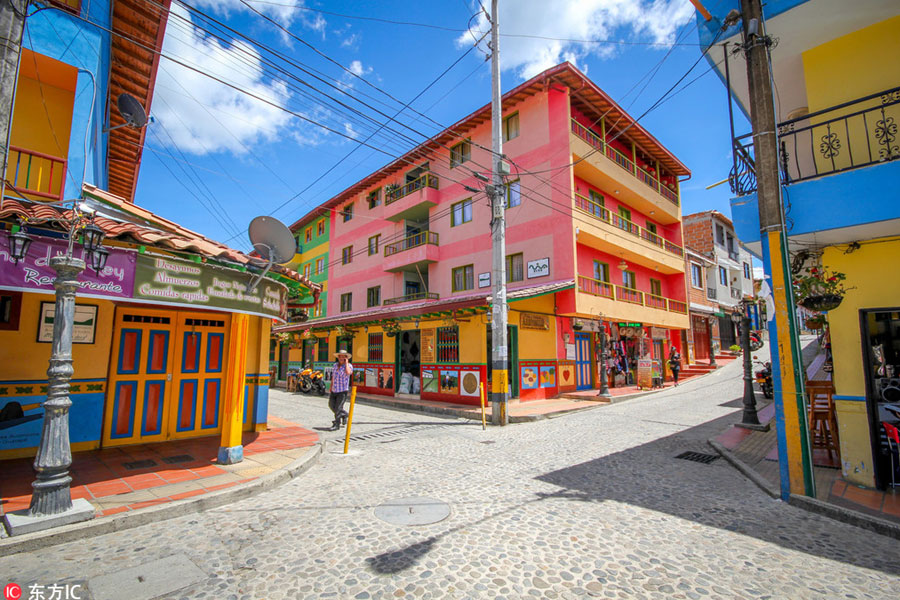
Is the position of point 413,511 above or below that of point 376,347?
below

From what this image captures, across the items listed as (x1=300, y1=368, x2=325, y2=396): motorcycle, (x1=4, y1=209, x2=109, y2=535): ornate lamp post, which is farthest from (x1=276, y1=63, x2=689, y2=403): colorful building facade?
(x1=4, y1=209, x2=109, y2=535): ornate lamp post

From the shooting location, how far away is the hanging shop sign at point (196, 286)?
562 cm

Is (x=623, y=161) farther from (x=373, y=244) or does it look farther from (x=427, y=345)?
(x=373, y=244)

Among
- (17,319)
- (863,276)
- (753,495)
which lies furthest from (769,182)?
(17,319)

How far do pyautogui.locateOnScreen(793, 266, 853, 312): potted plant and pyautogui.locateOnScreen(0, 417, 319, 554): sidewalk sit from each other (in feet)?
27.4

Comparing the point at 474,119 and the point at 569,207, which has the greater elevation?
the point at 474,119

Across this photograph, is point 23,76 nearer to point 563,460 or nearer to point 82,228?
point 82,228

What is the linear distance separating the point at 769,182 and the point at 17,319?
12.0 metres

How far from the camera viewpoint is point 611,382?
20.6m

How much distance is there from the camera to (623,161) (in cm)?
2186

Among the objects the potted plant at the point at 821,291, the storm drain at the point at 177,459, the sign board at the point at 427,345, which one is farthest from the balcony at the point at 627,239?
the storm drain at the point at 177,459

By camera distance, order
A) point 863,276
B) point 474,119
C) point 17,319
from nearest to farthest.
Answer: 1. point 863,276
2. point 17,319
3. point 474,119

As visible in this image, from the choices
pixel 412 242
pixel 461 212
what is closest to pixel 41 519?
pixel 461 212

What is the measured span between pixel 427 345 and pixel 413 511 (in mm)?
12184
